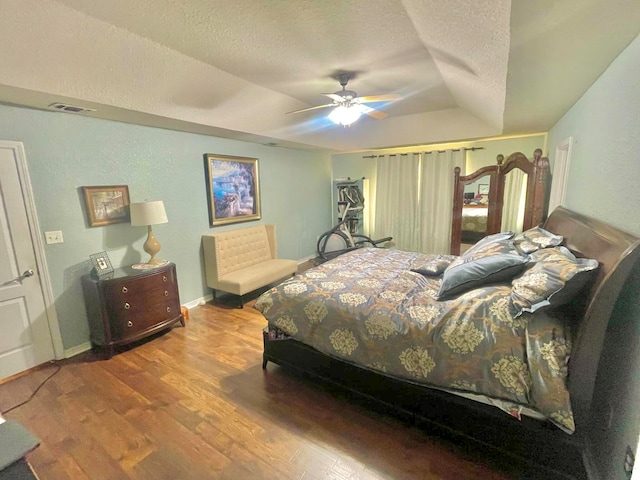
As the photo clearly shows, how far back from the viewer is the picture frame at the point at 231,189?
392cm

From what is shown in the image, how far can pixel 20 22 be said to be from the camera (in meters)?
1.85

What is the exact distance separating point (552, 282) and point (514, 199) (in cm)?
283

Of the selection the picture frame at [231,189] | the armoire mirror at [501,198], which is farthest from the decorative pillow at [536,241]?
the picture frame at [231,189]

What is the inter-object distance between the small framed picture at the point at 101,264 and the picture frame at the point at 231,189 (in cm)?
135

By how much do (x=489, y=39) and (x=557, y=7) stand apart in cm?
36

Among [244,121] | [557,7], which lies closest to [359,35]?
[557,7]

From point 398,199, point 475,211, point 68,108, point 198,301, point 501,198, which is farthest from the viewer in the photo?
point 398,199

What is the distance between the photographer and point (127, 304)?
279cm

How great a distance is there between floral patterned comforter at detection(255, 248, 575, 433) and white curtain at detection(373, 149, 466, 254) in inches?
112

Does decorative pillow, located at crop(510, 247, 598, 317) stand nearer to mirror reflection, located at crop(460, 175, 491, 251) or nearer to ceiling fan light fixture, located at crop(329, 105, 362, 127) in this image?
ceiling fan light fixture, located at crop(329, 105, 362, 127)

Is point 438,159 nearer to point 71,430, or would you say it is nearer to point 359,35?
point 359,35

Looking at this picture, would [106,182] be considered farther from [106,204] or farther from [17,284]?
[17,284]

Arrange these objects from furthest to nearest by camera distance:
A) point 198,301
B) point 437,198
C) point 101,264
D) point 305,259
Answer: point 305,259, point 437,198, point 198,301, point 101,264

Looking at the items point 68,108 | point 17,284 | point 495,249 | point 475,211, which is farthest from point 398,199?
point 17,284
